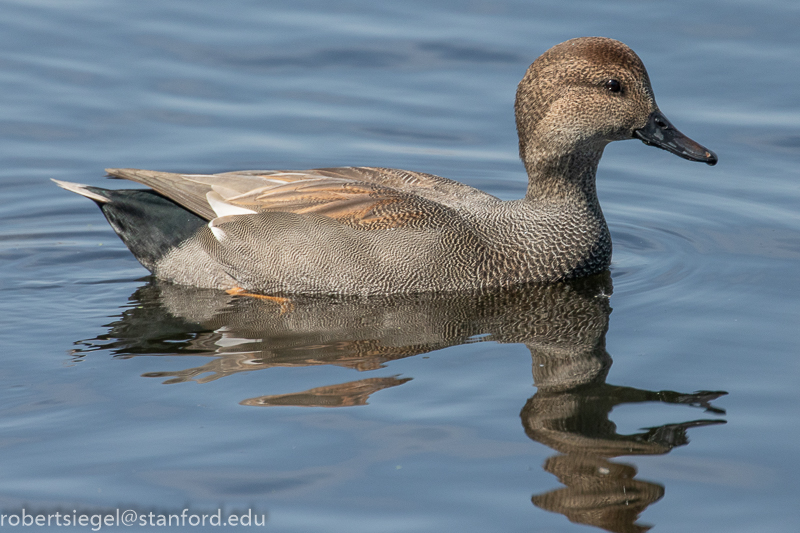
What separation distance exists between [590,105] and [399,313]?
194 cm

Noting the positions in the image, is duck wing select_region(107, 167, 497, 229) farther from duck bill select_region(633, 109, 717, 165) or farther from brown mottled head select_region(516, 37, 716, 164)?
duck bill select_region(633, 109, 717, 165)

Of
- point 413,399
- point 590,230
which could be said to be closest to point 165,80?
point 590,230

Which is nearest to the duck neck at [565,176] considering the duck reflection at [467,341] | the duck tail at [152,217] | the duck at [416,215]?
the duck at [416,215]

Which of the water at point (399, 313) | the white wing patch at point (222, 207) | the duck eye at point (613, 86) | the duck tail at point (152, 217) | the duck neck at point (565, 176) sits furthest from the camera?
the duck tail at point (152, 217)

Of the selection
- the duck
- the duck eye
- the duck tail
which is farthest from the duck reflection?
the duck eye

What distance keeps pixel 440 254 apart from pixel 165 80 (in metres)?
4.78

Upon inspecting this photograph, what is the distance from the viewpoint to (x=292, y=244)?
298 inches

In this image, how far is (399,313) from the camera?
23.6 ft

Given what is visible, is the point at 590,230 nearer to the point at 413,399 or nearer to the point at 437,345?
the point at 437,345

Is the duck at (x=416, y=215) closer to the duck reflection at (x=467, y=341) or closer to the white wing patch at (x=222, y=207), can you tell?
the white wing patch at (x=222, y=207)

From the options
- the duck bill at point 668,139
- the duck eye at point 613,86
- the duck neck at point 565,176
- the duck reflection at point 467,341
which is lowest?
the duck reflection at point 467,341

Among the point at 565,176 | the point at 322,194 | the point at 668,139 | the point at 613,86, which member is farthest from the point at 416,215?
the point at 668,139

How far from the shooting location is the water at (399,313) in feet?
16.5

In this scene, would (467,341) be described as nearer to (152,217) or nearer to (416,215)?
(416,215)
